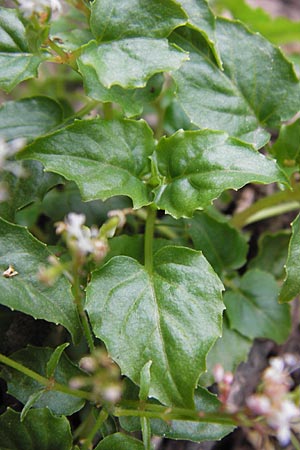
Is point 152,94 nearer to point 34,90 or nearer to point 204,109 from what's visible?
point 204,109

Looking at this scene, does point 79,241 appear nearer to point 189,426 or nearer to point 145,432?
point 145,432

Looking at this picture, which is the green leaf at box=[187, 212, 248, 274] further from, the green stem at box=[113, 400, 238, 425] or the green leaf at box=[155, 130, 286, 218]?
the green stem at box=[113, 400, 238, 425]

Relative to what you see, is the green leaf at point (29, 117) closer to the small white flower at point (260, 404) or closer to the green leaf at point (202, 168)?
the green leaf at point (202, 168)

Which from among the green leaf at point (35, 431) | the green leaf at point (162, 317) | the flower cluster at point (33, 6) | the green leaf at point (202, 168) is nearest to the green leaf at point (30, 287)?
the green leaf at point (162, 317)

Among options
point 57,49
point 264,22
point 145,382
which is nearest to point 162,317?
point 145,382

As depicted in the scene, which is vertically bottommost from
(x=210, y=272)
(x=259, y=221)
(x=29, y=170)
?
(x=259, y=221)

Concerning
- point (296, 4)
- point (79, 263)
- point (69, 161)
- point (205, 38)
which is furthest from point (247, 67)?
point (296, 4)
